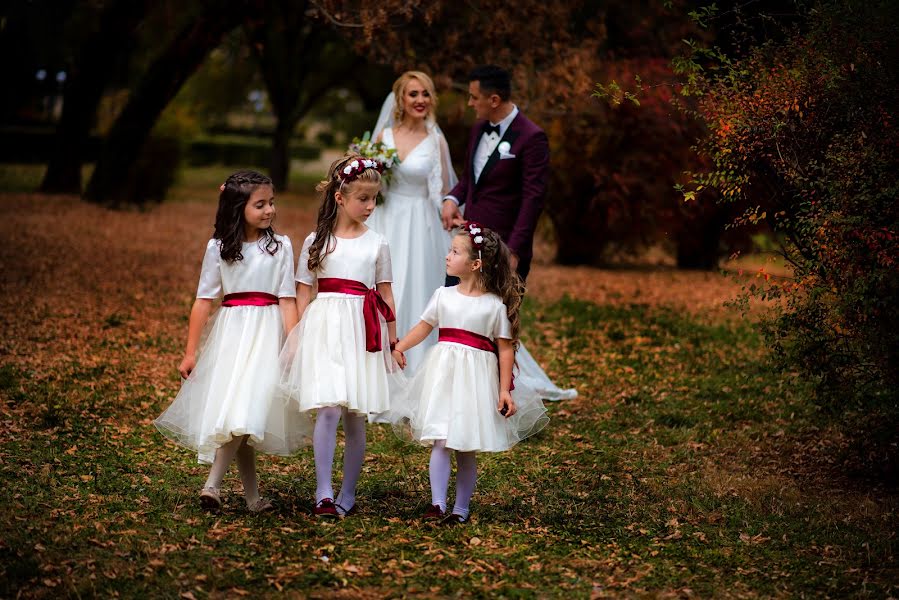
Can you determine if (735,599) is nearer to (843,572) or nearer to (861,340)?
(843,572)

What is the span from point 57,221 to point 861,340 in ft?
44.5

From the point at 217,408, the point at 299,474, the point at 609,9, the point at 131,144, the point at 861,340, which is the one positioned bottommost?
the point at 299,474

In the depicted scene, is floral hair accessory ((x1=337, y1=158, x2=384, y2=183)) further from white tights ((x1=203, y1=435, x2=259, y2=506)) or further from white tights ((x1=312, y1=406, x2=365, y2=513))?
white tights ((x1=203, y1=435, x2=259, y2=506))

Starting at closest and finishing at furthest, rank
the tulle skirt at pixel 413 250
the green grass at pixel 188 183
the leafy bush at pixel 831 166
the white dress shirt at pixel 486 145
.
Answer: the leafy bush at pixel 831 166
the white dress shirt at pixel 486 145
the tulle skirt at pixel 413 250
the green grass at pixel 188 183

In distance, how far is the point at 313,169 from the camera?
4594 centimetres

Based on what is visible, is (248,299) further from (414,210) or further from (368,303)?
(414,210)

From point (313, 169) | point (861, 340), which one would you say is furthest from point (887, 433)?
point (313, 169)

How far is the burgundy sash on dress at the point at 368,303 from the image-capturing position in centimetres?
492

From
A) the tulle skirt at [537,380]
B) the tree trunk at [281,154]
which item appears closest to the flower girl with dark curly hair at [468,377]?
the tulle skirt at [537,380]

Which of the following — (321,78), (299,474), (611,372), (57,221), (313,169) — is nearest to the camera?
(299,474)

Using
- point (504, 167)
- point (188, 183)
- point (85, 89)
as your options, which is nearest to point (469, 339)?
point (504, 167)

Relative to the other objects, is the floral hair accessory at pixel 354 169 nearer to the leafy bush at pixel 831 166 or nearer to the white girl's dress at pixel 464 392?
the white girl's dress at pixel 464 392

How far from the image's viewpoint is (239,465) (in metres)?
4.98

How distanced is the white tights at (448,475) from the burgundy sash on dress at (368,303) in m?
0.56
